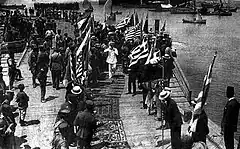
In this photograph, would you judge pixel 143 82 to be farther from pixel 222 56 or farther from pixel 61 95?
pixel 222 56

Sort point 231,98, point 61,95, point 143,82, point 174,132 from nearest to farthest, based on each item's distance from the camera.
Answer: point 174,132 → point 231,98 → point 143,82 → point 61,95

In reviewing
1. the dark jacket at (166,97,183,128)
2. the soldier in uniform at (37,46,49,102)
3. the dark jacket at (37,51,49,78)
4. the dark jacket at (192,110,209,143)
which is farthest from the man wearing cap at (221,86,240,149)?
the dark jacket at (37,51,49,78)

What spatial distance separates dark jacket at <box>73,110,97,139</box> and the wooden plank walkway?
2.04 m

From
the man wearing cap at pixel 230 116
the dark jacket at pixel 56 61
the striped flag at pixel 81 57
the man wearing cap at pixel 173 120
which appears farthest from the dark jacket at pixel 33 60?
the man wearing cap at pixel 230 116

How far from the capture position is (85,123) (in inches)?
352

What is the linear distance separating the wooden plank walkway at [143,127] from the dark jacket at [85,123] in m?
2.04

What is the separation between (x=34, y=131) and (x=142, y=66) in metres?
4.58

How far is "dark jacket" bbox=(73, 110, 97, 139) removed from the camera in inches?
353

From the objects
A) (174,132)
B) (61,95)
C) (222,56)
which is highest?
(174,132)

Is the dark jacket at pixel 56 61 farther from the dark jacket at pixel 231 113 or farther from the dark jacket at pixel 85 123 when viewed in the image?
the dark jacket at pixel 231 113

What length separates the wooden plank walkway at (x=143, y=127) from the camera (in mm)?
11062

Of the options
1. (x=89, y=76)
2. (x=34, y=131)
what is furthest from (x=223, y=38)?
(x=34, y=131)

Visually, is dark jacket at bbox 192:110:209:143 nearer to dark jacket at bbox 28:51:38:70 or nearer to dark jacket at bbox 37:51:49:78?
dark jacket at bbox 37:51:49:78

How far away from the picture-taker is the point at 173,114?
9047 mm
